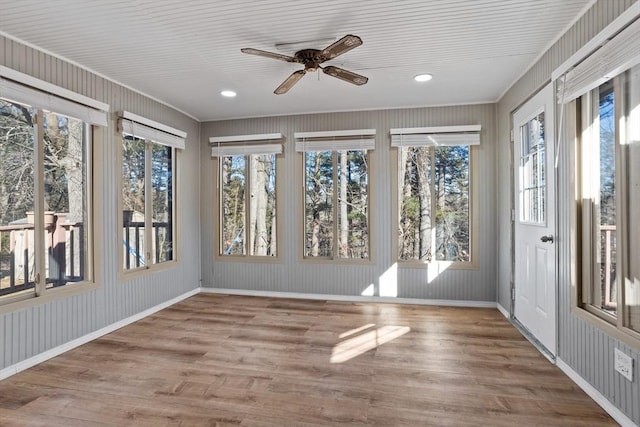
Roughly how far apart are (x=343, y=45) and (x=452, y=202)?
2.65 metres

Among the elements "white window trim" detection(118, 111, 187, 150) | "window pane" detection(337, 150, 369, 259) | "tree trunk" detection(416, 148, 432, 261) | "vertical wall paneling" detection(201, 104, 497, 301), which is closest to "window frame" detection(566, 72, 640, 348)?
"vertical wall paneling" detection(201, 104, 497, 301)

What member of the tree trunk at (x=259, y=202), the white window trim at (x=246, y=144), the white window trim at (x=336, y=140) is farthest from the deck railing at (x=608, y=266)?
the tree trunk at (x=259, y=202)

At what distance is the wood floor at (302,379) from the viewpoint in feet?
6.19

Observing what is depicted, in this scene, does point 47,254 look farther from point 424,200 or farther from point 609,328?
point 609,328

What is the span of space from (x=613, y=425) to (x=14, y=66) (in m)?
4.49

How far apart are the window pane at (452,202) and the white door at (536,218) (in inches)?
28.0

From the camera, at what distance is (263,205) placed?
15.1 ft

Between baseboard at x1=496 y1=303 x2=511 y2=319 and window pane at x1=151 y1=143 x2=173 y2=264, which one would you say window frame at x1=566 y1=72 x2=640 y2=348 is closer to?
baseboard at x1=496 y1=303 x2=511 y2=319

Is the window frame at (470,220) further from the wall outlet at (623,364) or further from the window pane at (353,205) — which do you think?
the wall outlet at (623,364)

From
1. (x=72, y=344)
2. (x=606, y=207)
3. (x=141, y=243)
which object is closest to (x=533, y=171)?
(x=606, y=207)

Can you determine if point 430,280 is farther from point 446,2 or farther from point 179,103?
point 179,103

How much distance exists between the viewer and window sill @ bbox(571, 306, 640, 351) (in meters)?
1.72

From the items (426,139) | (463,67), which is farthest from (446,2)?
(426,139)

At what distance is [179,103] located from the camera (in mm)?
4016
